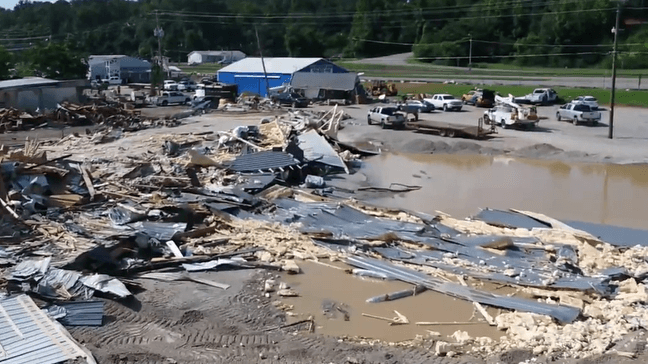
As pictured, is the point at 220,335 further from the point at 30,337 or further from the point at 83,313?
the point at 30,337

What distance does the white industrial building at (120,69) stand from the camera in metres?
85.5

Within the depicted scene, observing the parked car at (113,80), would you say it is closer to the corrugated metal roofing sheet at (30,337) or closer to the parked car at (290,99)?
the parked car at (290,99)

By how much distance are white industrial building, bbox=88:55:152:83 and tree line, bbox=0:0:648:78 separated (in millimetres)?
3244

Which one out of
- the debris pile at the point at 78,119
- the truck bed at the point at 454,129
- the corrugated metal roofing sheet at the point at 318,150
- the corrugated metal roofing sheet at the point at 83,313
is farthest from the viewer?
the debris pile at the point at 78,119

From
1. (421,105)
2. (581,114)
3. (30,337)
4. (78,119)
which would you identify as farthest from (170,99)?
(30,337)

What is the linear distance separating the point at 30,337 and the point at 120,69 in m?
79.0

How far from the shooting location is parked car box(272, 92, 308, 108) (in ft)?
169

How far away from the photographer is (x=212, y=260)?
15.1m

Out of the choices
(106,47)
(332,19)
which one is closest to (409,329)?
(332,19)

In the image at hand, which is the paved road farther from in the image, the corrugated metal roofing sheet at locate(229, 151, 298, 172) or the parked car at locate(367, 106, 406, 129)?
the corrugated metal roofing sheet at locate(229, 151, 298, 172)

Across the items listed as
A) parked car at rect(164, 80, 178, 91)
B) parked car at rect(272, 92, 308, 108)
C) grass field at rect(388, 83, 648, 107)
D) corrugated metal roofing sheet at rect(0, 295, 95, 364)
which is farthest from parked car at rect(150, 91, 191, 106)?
corrugated metal roofing sheet at rect(0, 295, 95, 364)

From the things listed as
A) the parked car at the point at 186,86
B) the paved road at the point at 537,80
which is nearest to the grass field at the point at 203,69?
the parked car at the point at 186,86

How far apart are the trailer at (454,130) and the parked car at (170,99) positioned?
74.3 ft

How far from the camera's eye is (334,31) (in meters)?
122
